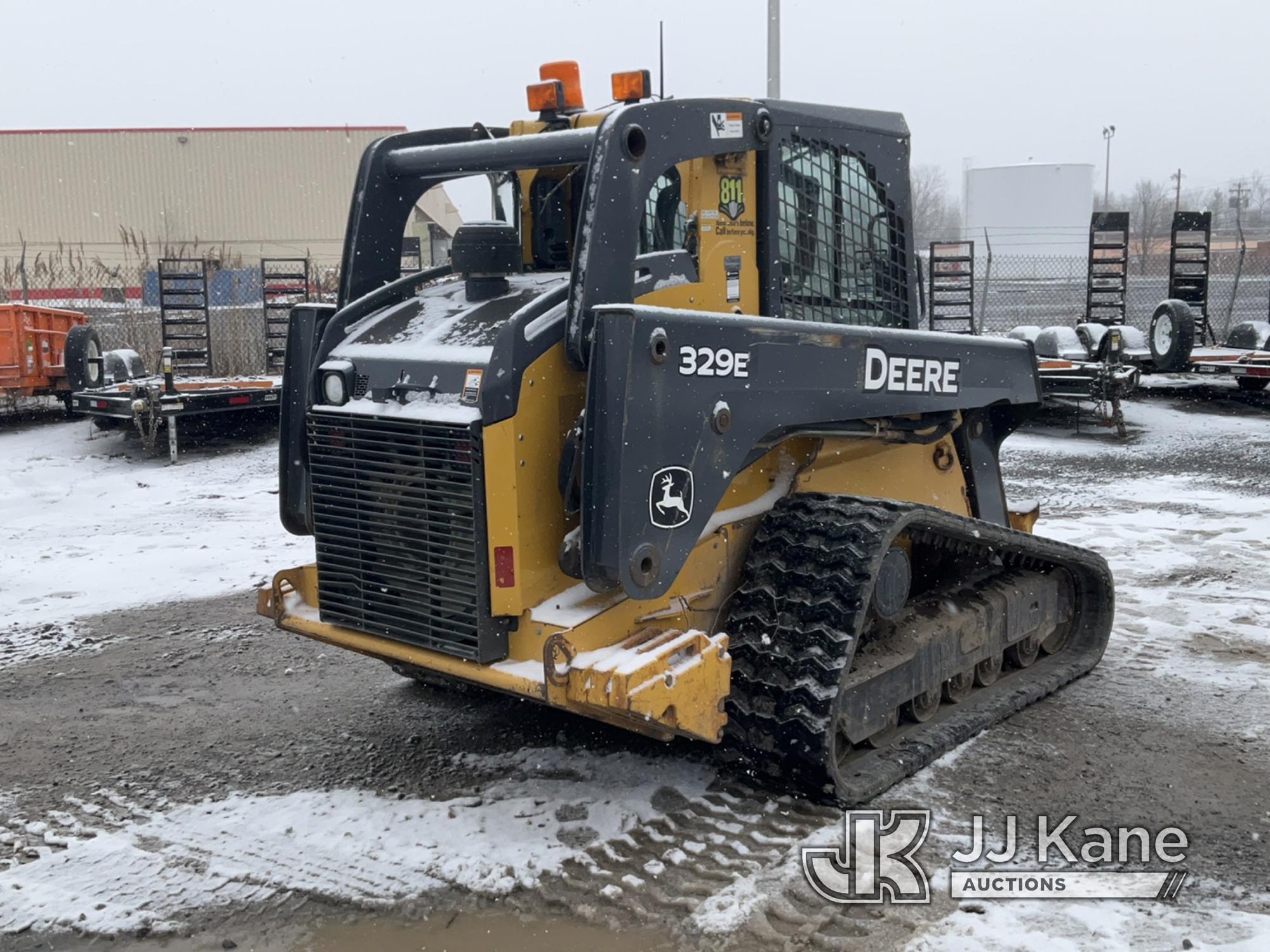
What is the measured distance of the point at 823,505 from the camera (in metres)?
4.64

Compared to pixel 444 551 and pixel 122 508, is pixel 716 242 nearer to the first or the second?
pixel 444 551

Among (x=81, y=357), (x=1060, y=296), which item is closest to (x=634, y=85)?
(x=81, y=357)

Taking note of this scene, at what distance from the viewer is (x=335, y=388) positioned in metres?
4.56

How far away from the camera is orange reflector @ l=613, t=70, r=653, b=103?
15.8ft

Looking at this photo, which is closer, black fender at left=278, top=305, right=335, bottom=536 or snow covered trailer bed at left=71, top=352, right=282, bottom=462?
black fender at left=278, top=305, right=335, bottom=536

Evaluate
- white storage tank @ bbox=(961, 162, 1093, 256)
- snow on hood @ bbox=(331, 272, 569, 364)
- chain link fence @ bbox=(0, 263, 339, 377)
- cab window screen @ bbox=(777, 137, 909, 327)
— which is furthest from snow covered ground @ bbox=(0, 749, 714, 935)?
white storage tank @ bbox=(961, 162, 1093, 256)

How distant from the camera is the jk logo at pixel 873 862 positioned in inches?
151

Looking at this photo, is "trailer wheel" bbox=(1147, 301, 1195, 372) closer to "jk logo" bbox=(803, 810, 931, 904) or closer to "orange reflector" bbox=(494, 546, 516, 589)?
"jk logo" bbox=(803, 810, 931, 904)

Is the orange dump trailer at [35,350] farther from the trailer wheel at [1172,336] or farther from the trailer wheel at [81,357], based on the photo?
the trailer wheel at [1172,336]

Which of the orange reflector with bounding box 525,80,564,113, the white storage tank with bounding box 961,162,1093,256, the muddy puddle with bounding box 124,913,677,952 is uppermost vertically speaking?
the white storage tank with bounding box 961,162,1093,256

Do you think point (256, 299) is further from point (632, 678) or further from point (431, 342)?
point (632, 678)

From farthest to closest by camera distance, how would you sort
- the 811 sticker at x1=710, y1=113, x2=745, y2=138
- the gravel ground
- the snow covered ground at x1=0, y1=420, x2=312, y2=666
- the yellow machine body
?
the snow covered ground at x1=0, y1=420, x2=312, y2=666
the 811 sticker at x1=710, y1=113, x2=745, y2=138
the yellow machine body
the gravel ground

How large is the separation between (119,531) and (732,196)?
694 centimetres

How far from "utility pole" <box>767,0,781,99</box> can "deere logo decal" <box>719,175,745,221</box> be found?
9105 millimetres
